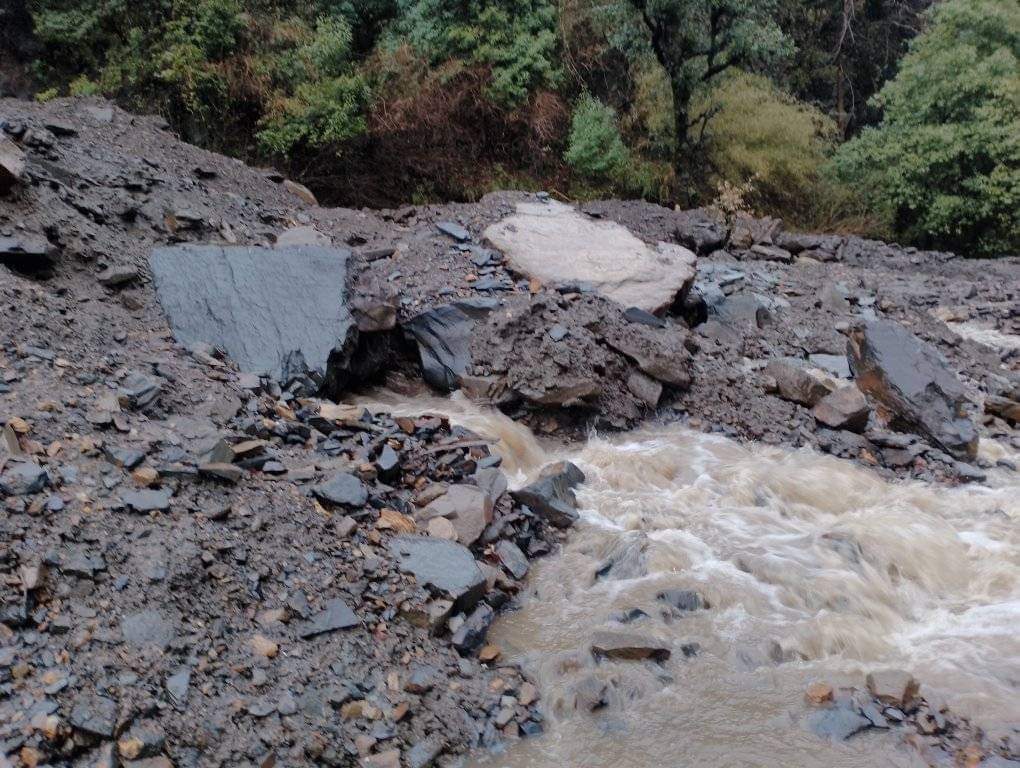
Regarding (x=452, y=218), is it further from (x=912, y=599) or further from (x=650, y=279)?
(x=912, y=599)

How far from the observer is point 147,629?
3.40 metres

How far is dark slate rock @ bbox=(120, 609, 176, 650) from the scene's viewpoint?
3.35m

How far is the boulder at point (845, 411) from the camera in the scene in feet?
21.3

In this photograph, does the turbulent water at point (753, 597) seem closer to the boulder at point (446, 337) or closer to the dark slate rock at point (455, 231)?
the boulder at point (446, 337)

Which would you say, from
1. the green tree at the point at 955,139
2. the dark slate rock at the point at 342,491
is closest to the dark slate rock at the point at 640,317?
the dark slate rock at the point at 342,491

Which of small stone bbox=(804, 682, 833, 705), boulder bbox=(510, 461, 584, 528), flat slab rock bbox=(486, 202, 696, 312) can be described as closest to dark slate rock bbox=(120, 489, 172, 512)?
boulder bbox=(510, 461, 584, 528)

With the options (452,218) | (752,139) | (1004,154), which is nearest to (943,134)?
(1004,154)

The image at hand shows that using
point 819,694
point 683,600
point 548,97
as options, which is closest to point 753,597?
point 683,600

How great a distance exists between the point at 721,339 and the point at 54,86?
10919mm

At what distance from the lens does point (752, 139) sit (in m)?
13.2

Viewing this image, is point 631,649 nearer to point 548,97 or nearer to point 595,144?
point 595,144

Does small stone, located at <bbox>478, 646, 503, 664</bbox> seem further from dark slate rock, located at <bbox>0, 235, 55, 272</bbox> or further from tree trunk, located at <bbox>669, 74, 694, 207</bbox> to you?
tree trunk, located at <bbox>669, 74, 694, 207</bbox>

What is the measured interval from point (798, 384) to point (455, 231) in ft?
12.0

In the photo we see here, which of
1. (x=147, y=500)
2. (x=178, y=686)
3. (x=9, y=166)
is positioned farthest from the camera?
(x=9, y=166)
